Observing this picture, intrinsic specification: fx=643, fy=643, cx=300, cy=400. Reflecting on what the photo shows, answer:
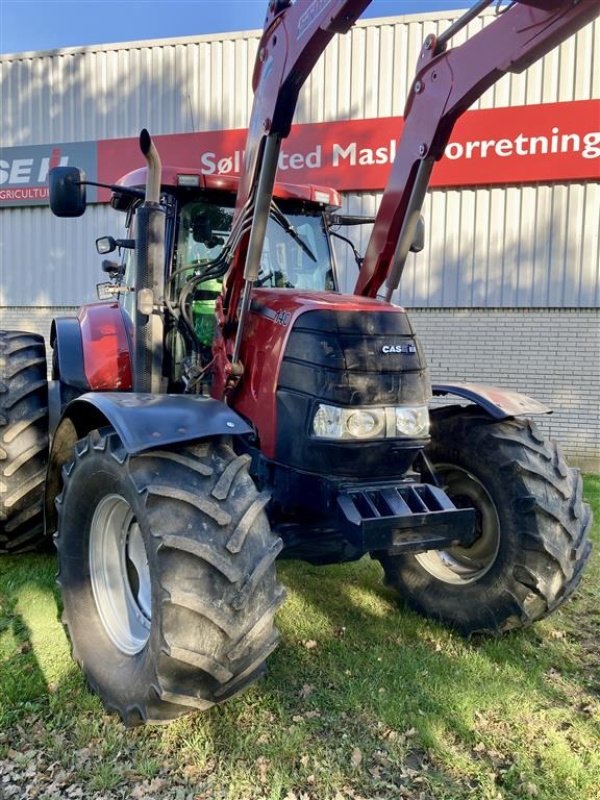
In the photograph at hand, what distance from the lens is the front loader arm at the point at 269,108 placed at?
2.64 m

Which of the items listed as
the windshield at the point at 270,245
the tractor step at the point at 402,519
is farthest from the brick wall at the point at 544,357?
the tractor step at the point at 402,519

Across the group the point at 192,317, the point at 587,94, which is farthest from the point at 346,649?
the point at 587,94

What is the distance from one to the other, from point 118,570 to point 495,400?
2.14 meters

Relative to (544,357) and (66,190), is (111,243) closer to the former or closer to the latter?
(66,190)

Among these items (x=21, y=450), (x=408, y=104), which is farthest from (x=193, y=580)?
(x=408, y=104)

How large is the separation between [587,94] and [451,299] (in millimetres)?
3308

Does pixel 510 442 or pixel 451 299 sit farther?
pixel 451 299

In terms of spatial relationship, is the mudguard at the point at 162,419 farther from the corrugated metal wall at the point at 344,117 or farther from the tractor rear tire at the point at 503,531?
the corrugated metal wall at the point at 344,117

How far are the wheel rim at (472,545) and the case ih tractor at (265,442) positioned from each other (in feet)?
0.05

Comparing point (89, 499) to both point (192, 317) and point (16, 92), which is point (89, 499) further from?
point (16, 92)

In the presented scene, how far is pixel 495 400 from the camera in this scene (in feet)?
11.5

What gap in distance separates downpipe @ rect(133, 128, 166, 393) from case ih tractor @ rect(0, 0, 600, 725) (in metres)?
0.01

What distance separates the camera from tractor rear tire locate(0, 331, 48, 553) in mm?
3875

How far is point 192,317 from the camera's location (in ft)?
12.2
